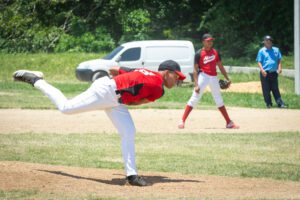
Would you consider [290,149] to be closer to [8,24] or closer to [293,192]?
[293,192]

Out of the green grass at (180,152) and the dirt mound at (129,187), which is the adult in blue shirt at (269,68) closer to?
the green grass at (180,152)

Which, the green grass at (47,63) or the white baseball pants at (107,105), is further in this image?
the green grass at (47,63)

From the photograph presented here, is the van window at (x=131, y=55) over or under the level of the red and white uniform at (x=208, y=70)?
under

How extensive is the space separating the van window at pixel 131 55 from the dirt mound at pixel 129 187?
20626 mm

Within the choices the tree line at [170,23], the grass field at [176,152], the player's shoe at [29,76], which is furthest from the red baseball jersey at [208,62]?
the tree line at [170,23]

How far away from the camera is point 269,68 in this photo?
2214 centimetres

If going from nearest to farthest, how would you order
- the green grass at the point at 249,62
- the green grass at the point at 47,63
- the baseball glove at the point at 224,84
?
1. the baseball glove at the point at 224,84
2. the green grass at the point at 47,63
3. the green grass at the point at 249,62

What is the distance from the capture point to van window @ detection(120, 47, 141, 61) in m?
32.0

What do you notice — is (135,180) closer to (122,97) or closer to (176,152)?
(122,97)

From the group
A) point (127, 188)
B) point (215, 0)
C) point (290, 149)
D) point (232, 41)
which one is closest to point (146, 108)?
point (290, 149)

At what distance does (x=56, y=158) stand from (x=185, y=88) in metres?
18.3

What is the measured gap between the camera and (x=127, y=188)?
9.93 metres

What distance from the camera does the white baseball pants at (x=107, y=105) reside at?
9.88m

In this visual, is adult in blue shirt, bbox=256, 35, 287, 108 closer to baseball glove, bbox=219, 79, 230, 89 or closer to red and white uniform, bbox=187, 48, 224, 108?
baseball glove, bbox=219, 79, 230, 89
